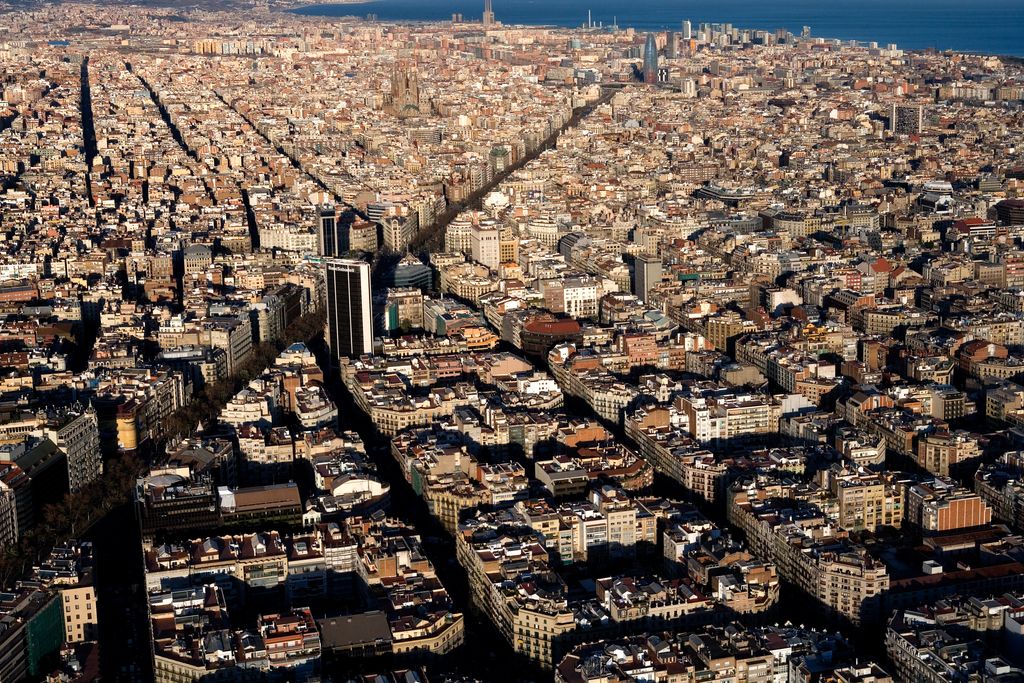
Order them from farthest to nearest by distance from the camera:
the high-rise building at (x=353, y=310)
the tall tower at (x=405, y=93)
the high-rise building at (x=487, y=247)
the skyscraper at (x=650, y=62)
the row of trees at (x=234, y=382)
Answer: the skyscraper at (x=650, y=62) → the tall tower at (x=405, y=93) → the high-rise building at (x=487, y=247) → the high-rise building at (x=353, y=310) → the row of trees at (x=234, y=382)

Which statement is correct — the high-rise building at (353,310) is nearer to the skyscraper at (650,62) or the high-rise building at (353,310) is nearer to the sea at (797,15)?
the skyscraper at (650,62)

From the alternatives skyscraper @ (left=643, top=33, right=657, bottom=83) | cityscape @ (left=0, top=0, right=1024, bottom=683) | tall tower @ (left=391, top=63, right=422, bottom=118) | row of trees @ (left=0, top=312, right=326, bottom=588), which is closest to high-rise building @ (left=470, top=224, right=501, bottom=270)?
cityscape @ (left=0, top=0, right=1024, bottom=683)

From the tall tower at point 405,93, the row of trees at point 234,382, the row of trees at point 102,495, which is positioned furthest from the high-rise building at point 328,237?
the tall tower at point 405,93

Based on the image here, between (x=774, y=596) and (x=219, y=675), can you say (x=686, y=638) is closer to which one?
(x=774, y=596)

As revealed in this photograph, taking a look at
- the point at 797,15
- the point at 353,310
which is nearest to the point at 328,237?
the point at 353,310

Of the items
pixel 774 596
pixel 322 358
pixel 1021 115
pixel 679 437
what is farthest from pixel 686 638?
pixel 1021 115
